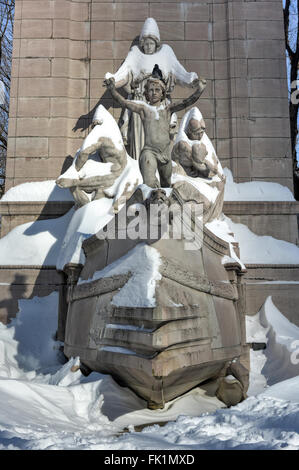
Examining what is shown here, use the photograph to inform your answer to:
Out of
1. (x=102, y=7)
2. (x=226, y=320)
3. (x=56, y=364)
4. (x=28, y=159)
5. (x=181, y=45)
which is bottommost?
(x=56, y=364)

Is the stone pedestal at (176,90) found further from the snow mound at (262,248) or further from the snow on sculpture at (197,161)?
the snow on sculpture at (197,161)

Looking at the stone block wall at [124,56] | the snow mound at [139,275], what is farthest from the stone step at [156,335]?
the stone block wall at [124,56]

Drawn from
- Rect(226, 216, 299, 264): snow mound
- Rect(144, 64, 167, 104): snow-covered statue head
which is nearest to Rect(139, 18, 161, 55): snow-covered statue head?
Rect(144, 64, 167, 104): snow-covered statue head

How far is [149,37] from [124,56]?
0.93m

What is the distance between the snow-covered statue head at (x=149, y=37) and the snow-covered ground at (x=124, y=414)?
6.88 m

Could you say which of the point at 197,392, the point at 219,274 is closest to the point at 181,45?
the point at 219,274

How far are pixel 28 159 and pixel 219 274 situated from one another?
6.08 meters

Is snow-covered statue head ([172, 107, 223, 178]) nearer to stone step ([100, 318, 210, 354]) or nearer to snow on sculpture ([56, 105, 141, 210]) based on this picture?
snow on sculpture ([56, 105, 141, 210])

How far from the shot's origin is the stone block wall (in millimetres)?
9758

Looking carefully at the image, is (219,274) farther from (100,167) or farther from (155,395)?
(100,167)

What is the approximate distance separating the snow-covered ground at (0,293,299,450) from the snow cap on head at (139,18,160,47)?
277 inches

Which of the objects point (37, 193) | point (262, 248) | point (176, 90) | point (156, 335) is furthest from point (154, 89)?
point (156, 335)

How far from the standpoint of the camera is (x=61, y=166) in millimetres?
9672

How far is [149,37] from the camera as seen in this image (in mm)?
9680
